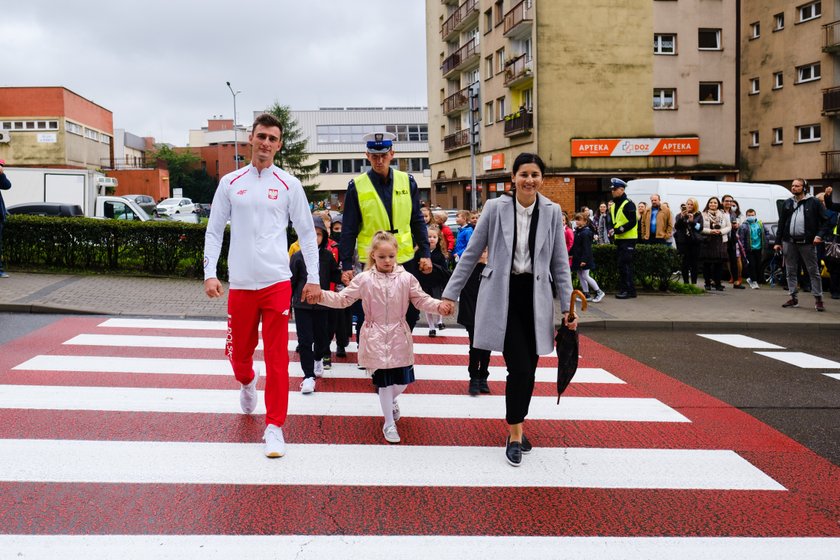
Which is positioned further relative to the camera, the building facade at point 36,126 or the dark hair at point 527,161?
the building facade at point 36,126

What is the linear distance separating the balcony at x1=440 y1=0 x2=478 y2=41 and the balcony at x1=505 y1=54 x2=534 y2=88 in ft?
28.9

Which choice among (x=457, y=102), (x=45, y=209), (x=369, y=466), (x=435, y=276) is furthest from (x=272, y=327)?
(x=457, y=102)

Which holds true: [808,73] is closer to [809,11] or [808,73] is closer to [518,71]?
[809,11]

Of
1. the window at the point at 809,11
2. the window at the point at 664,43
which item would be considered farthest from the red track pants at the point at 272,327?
the window at the point at 809,11

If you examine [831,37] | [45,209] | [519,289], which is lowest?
[519,289]

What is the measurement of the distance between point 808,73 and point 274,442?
40.3 m

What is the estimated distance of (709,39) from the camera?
3800 cm

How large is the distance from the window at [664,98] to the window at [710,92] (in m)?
1.60

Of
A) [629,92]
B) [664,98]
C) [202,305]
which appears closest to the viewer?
[202,305]

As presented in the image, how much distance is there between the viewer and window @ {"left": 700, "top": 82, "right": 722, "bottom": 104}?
124 feet

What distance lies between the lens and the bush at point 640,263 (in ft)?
47.3

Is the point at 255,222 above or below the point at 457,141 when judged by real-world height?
below

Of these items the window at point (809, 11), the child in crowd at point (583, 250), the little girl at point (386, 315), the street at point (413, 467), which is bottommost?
the street at point (413, 467)

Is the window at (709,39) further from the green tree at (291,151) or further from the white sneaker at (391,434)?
the green tree at (291,151)
